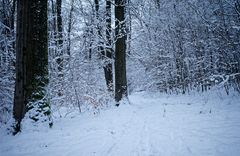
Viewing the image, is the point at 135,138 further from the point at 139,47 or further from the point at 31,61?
the point at 139,47

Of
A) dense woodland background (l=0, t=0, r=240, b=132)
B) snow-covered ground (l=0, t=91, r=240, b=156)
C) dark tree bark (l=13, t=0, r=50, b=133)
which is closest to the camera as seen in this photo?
snow-covered ground (l=0, t=91, r=240, b=156)

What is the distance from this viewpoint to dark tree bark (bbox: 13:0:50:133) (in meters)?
5.31

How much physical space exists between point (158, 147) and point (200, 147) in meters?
0.72

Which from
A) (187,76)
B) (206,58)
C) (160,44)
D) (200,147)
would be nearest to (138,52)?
(160,44)

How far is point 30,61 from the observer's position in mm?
5449

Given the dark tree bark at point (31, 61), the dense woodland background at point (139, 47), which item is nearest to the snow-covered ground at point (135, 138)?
the dark tree bark at point (31, 61)

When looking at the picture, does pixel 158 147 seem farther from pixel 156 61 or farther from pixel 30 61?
pixel 156 61

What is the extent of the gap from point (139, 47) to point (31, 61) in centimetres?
1330

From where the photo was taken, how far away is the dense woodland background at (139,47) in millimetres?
8836

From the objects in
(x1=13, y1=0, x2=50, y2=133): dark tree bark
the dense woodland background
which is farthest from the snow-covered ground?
the dense woodland background

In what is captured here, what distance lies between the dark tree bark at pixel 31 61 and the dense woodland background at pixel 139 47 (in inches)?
74.8

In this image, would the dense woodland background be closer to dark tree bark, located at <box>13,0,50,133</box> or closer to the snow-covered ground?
dark tree bark, located at <box>13,0,50,133</box>

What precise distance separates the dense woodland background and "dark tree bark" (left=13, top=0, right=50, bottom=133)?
6.24 feet

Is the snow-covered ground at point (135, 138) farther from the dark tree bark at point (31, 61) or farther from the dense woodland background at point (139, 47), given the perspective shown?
the dense woodland background at point (139, 47)
